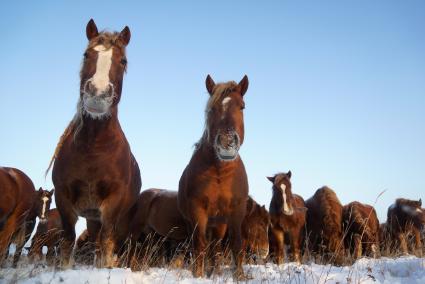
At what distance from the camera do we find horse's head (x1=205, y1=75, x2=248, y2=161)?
5.55 metres

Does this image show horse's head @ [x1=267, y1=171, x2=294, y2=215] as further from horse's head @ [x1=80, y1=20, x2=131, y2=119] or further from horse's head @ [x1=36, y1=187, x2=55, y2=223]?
horse's head @ [x1=36, y1=187, x2=55, y2=223]

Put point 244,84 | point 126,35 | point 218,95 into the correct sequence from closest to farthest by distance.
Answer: point 126,35 → point 218,95 → point 244,84

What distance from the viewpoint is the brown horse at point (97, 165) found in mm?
4871

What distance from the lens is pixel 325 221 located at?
11023mm

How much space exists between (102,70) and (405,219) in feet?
42.2

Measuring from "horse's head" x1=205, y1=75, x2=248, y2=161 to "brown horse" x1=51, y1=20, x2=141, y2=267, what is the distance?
52.6 inches

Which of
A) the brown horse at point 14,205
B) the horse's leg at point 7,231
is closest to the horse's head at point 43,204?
the brown horse at point 14,205

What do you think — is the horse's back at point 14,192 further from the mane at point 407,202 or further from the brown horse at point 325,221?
the mane at point 407,202

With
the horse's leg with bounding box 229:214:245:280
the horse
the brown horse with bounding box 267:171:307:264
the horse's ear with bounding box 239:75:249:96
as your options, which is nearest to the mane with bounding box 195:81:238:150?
the horse's ear with bounding box 239:75:249:96

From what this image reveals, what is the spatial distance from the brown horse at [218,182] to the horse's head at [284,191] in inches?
159

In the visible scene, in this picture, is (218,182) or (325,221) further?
(325,221)

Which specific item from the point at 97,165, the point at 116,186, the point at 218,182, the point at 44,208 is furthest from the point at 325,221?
the point at 44,208

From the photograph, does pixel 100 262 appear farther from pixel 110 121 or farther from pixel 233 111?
pixel 233 111

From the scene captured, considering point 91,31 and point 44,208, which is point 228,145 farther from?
point 44,208
